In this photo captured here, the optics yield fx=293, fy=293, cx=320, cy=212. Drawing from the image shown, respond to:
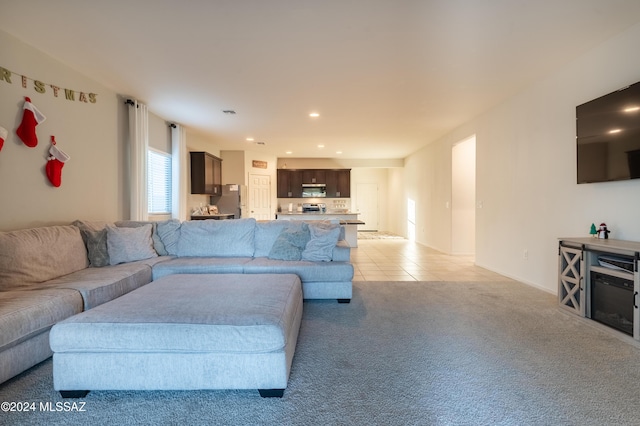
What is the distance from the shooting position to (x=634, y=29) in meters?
2.57

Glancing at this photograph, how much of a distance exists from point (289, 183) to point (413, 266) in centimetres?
555

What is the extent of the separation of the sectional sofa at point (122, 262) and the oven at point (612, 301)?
2215mm

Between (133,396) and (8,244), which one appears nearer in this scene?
(133,396)

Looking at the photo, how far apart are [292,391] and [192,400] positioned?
21.7 inches

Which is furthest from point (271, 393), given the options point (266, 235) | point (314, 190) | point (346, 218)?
point (314, 190)

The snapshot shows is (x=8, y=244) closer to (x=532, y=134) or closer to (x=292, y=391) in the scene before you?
(x=292, y=391)

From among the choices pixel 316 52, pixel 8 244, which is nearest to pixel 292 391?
pixel 8 244

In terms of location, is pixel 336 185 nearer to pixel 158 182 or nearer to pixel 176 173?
pixel 176 173

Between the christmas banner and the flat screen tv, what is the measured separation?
556 centimetres

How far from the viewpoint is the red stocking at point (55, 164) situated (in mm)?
3146

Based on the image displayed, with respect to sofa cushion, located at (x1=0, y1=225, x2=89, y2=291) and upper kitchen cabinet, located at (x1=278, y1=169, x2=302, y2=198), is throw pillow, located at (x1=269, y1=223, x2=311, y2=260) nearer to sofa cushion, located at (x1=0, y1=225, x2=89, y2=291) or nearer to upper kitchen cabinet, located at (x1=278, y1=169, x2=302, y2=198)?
sofa cushion, located at (x1=0, y1=225, x2=89, y2=291)

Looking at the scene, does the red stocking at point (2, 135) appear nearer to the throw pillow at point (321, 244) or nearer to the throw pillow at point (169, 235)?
the throw pillow at point (169, 235)

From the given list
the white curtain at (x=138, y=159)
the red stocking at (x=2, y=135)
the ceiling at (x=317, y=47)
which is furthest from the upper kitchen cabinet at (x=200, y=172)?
the red stocking at (x=2, y=135)

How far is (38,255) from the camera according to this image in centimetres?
253
